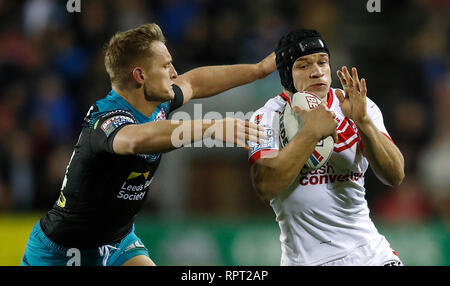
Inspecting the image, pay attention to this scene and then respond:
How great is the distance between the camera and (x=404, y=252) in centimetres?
869

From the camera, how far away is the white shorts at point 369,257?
15.4 feet

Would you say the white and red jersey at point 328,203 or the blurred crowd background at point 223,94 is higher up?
the blurred crowd background at point 223,94

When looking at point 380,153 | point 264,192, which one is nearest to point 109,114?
point 264,192

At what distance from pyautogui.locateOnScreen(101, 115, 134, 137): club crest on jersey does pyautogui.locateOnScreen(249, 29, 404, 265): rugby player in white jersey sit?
0.85 m

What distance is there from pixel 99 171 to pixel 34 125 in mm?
5393

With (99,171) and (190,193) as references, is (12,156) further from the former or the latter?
(99,171)

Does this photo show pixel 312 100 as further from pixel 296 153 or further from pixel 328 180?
pixel 328 180

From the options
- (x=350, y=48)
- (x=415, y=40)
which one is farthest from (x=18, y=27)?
(x=415, y=40)

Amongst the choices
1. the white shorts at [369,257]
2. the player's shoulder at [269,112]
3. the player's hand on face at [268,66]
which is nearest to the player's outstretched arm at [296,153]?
the player's shoulder at [269,112]

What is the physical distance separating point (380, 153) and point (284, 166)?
639 mm

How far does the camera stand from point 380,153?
14.7ft

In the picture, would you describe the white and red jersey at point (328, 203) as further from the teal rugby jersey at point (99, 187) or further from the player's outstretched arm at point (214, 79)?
the player's outstretched arm at point (214, 79)

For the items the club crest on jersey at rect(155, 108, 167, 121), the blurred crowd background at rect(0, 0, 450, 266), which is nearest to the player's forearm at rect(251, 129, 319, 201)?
the club crest on jersey at rect(155, 108, 167, 121)

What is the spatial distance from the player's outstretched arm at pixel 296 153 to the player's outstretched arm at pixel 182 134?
269 mm
